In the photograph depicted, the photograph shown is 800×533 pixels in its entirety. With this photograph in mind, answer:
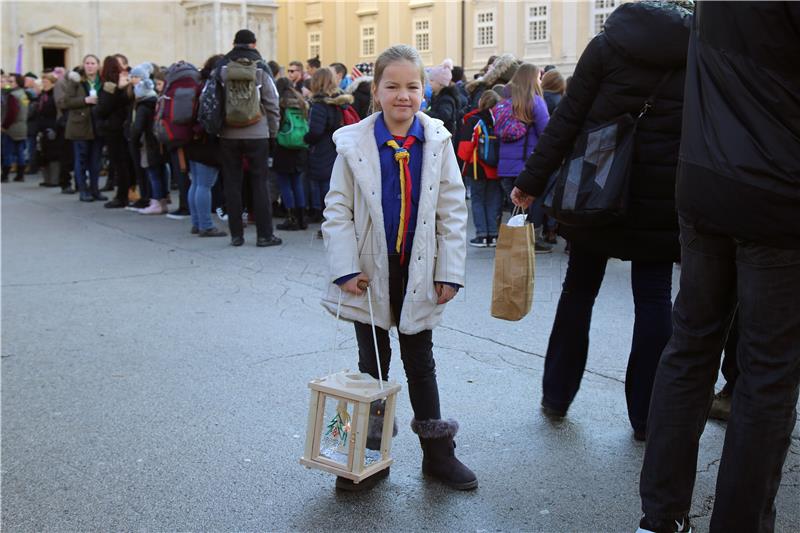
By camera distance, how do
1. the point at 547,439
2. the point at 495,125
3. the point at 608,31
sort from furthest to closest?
the point at 495,125 < the point at 547,439 < the point at 608,31

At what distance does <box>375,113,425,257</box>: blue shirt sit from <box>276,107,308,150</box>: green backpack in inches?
309

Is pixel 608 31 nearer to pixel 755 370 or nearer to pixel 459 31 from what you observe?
pixel 755 370

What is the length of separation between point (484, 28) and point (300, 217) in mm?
29026

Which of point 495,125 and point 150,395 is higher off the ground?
point 495,125

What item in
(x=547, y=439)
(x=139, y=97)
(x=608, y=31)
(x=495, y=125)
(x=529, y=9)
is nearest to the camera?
(x=608, y=31)

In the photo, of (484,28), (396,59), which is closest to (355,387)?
(396,59)

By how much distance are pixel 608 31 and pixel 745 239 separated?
1507 mm

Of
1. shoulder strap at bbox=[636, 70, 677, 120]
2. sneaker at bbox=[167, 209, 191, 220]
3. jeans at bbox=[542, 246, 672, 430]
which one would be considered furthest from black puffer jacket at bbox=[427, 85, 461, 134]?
shoulder strap at bbox=[636, 70, 677, 120]

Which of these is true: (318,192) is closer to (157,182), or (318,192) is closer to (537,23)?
(157,182)

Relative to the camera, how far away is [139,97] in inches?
500

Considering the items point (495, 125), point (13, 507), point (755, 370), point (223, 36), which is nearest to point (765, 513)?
point (755, 370)

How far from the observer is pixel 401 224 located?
12.1 ft

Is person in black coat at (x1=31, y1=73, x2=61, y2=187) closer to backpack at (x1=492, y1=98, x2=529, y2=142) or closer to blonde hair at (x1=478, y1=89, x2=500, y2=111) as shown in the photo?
blonde hair at (x1=478, y1=89, x2=500, y2=111)

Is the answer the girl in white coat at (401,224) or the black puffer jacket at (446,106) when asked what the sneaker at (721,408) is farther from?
the black puffer jacket at (446,106)
